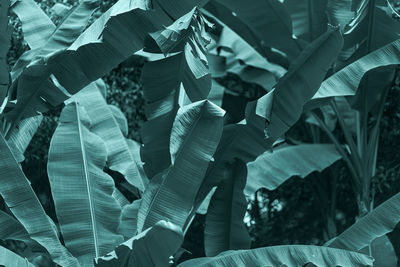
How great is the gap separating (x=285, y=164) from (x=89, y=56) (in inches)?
74.9

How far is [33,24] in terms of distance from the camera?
511 centimetres

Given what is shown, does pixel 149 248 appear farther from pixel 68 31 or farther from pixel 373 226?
pixel 68 31

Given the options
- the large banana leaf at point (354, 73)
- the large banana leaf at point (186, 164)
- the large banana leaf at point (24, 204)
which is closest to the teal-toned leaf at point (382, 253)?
the large banana leaf at point (354, 73)

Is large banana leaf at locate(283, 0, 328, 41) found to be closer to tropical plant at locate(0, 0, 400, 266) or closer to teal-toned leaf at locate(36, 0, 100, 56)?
tropical plant at locate(0, 0, 400, 266)

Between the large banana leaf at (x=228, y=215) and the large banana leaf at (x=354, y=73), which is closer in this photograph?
the large banana leaf at (x=228, y=215)

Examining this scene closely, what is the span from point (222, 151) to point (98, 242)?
0.90 m

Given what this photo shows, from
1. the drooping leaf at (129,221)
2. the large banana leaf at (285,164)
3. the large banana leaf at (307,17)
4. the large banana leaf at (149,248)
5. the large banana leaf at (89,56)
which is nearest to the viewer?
the large banana leaf at (149,248)

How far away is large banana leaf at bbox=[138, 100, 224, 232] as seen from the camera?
378 cm

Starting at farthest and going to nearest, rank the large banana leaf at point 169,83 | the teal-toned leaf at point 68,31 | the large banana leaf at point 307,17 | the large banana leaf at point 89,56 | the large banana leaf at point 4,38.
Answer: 1. the large banana leaf at point 307,17
2. the teal-toned leaf at point 68,31
3. the large banana leaf at point 4,38
4. the large banana leaf at point 89,56
5. the large banana leaf at point 169,83

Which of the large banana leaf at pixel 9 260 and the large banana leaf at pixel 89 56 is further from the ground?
the large banana leaf at pixel 89 56

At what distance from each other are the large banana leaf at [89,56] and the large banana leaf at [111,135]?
823 millimetres

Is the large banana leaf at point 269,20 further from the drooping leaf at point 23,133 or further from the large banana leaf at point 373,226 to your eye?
the large banana leaf at point 373,226

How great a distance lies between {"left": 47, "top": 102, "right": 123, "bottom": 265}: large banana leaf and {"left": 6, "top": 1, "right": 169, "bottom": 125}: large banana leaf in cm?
25

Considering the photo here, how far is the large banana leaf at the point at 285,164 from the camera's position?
5.12 m
